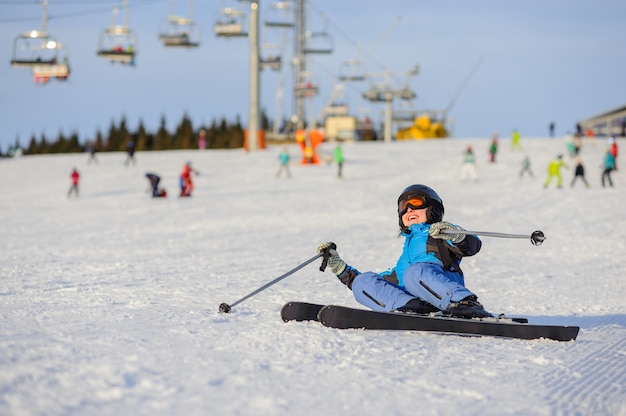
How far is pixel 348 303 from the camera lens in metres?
6.94

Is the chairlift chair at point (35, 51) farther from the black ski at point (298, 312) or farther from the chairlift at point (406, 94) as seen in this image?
the chairlift at point (406, 94)

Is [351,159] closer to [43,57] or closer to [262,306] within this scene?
[43,57]

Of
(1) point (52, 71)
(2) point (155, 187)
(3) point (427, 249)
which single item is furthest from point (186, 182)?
(3) point (427, 249)

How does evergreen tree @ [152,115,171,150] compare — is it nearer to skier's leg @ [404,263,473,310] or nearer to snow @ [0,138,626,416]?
snow @ [0,138,626,416]

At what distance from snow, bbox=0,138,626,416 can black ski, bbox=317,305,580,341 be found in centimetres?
7

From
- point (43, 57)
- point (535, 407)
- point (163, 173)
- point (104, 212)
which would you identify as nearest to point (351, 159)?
point (163, 173)

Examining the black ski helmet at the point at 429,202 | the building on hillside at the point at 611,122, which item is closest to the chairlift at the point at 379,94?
the building on hillside at the point at 611,122

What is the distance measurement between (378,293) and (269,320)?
0.81 m

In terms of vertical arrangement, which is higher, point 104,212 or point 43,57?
point 43,57

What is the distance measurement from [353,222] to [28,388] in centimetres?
1324

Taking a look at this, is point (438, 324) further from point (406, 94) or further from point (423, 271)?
point (406, 94)

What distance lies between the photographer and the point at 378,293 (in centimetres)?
540

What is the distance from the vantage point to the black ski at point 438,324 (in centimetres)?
498

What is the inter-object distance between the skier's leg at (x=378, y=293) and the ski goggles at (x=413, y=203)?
1.69ft
